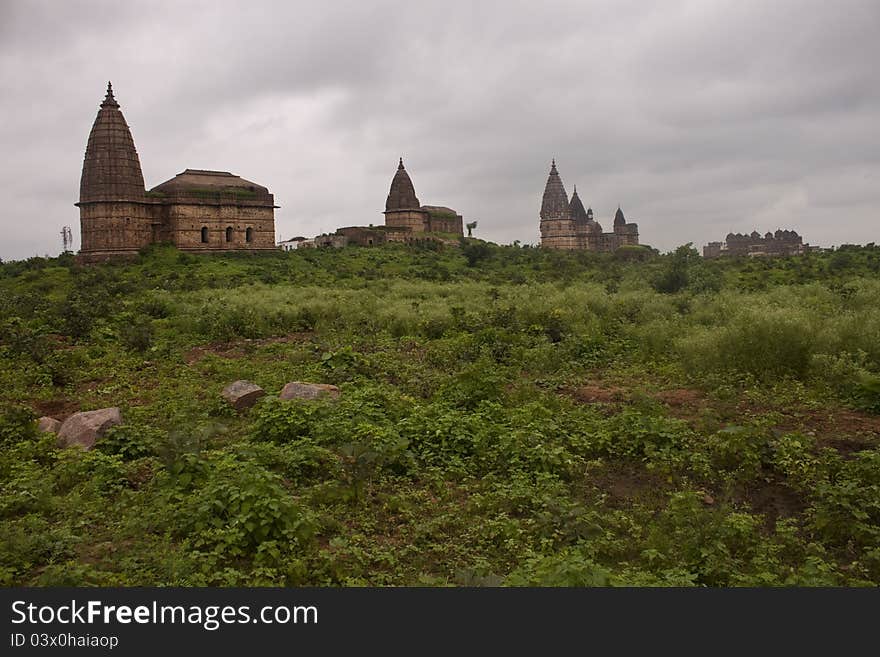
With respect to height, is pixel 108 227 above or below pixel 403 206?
below

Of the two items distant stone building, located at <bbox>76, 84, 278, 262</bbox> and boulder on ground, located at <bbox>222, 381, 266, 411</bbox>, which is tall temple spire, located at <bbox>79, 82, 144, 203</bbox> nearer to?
distant stone building, located at <bbox>76, 84, 278, 262</bbox>

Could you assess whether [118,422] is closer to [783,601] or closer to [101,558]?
[101,558]

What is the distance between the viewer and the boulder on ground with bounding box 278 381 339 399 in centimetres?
875

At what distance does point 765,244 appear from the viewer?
7038 centimetres

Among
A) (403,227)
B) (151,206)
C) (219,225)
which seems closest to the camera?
(151,206)

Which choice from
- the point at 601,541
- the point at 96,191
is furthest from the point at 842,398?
the point at 96,191

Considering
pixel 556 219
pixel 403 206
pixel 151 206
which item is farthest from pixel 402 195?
pixel 151 206

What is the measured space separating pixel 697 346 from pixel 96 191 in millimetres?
33333

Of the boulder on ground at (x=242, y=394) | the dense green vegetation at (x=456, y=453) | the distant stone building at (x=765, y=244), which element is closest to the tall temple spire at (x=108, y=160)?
the dense green vegetation at (x=456, y=453)

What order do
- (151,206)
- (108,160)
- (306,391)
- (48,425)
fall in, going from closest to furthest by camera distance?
(48,425) → (306,391) → (108,160) → (151,206)

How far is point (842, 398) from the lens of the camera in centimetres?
884

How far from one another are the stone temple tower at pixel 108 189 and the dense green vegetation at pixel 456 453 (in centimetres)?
2166

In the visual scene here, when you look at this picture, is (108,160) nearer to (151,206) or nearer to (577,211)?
(151,206)

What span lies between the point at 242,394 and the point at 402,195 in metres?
50.0
